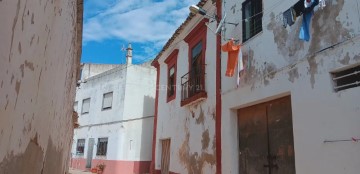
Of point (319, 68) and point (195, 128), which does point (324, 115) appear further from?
point (195, 128)

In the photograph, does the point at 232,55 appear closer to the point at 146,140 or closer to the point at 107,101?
the point at 146,140

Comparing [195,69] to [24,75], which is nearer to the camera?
[24,75]

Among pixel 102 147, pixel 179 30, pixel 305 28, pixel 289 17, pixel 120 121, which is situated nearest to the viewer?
pixel 305 28

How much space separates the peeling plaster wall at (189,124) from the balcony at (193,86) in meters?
0.18

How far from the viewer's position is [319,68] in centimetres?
563

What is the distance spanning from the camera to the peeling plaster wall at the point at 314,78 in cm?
499

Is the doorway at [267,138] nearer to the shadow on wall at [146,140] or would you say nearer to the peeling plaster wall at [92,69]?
the shadow on wall at [146,140]

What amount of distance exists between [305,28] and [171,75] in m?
8.53

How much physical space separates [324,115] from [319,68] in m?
0.80

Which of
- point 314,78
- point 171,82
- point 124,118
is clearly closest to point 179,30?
point 171,82

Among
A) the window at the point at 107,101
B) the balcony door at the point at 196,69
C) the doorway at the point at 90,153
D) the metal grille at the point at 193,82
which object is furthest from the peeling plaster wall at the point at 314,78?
the doorway at the point at 90,153

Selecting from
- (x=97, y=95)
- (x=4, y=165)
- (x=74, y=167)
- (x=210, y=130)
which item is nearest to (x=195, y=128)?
(x=210, y=130)

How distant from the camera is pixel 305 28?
588 centimetres

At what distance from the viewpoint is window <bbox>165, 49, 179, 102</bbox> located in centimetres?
1331
